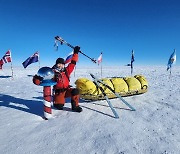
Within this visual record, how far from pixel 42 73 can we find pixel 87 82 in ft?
6.79

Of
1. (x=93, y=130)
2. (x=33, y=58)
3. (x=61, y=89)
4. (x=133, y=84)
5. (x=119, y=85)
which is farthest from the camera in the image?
(x=33, y=58)

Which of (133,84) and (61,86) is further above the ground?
(61,86)

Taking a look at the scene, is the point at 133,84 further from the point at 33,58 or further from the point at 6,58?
the point at 6,58

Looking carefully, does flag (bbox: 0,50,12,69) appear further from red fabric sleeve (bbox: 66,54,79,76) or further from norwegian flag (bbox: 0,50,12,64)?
red fabric sleeve (bbox: 66,54,79,76)

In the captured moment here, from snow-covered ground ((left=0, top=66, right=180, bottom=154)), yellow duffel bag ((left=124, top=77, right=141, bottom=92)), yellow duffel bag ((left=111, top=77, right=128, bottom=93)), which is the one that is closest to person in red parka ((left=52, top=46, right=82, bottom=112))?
snow-covered ground ((left=0, top=66, right=180, bottom=154))

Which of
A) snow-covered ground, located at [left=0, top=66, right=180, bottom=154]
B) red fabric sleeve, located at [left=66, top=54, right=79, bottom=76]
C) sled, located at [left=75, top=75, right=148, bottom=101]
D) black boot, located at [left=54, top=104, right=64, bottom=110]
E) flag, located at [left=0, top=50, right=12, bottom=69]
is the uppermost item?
flag, located at [left=0, top=50, right=12, bottom=69]

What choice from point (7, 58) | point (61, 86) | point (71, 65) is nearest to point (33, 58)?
point (7, 58)

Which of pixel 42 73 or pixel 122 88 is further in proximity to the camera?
pixel 122 88

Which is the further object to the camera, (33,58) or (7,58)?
(33,58)

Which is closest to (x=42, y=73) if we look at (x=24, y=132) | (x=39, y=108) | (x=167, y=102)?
(x=24, y=132)

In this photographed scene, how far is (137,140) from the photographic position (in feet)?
13.3

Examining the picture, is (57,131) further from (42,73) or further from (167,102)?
(167,102)

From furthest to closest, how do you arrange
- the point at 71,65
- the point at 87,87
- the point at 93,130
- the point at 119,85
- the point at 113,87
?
the point at 119,85
the point at 113,87
the point at 87,87
the point at 71,65
the point at 93,130

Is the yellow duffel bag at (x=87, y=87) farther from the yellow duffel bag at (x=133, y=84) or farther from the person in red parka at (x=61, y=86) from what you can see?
the yellow duffel bag at (x=133, y=84)
